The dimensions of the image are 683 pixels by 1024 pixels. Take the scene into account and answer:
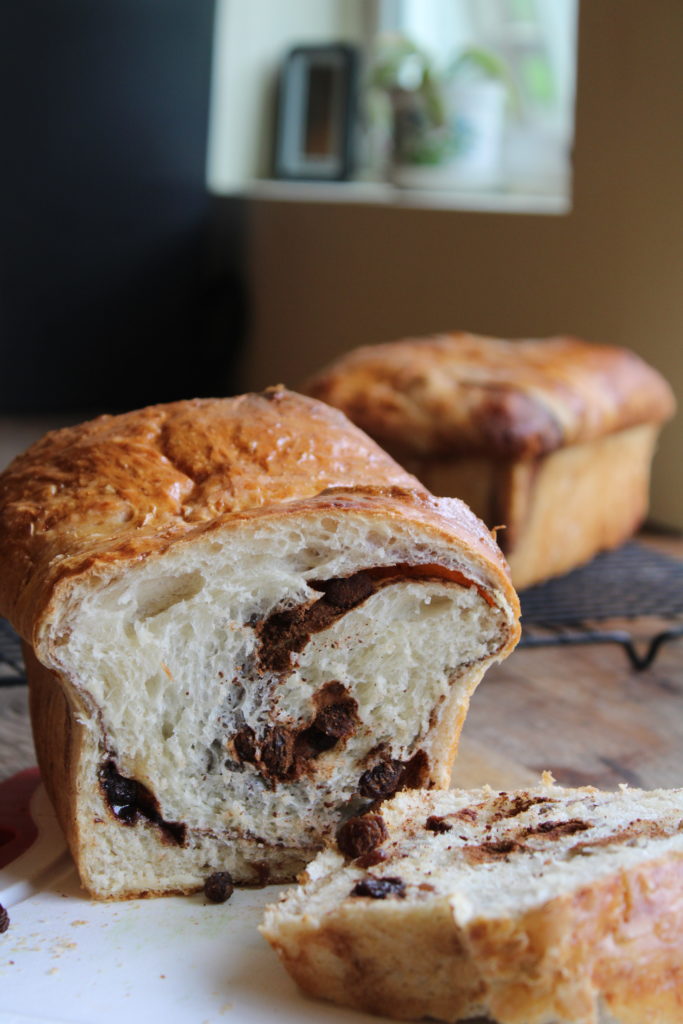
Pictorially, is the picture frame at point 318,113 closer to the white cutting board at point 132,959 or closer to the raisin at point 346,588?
the raisin at point 346,588

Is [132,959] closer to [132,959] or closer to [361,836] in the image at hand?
[132,959]

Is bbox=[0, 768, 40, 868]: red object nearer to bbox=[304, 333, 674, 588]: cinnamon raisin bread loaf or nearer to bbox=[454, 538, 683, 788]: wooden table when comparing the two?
bbox=[454, 538, 683, 788]: wooden table

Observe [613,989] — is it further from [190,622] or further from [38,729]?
[38,729]

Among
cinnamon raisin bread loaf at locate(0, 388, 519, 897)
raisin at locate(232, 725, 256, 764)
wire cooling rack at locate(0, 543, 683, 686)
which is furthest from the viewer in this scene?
wire cooling rack at locate(0, 543, 683, 686)

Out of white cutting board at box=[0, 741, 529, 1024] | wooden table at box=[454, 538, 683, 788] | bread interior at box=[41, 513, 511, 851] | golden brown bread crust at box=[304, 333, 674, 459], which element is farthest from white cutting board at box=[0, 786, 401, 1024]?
golden brown bread crust at box=[304, 333, 674, 459]

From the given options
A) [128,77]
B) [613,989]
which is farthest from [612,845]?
[128,77]

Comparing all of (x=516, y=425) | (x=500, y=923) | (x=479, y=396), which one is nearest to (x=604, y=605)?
(x=516, y=425)

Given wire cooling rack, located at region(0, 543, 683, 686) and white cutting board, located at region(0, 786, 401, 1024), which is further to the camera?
wire cooling rack, located at region(0, 543, 683, 686)
